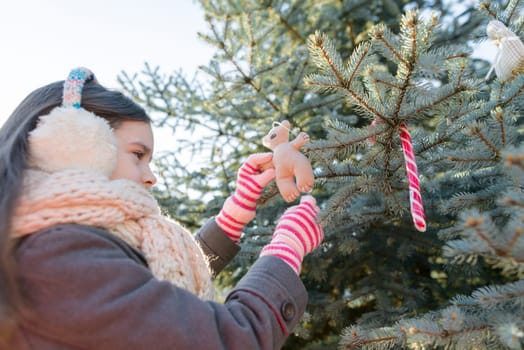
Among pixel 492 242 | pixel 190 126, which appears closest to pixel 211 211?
pixel 190 126

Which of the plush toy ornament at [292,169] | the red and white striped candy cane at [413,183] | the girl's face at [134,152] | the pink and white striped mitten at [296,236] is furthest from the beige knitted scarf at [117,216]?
the red and white striped candy cane at [413,183]

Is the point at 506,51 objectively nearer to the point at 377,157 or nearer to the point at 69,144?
the point at 377,157

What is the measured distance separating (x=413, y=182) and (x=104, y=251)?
0.88m

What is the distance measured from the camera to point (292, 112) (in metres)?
2.63

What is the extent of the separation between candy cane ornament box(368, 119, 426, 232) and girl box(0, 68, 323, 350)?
0.29 m

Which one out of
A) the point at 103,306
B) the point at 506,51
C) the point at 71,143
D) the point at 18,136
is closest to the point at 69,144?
the point at 71,143

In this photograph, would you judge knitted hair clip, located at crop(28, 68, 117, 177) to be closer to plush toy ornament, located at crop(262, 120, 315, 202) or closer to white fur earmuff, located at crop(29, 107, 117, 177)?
white fur earmuff, located at crop(29, 107, 117, 177)

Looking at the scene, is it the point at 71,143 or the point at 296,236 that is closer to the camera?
the point at 71,143

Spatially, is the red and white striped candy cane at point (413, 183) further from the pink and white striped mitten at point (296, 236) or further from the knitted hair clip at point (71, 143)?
the knitted hair clip at point (71, 143)

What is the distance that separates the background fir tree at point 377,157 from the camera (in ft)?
4.07

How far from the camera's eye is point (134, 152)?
146 centimetres

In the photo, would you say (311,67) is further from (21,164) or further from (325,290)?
(21,164)

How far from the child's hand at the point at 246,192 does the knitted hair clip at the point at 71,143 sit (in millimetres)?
493

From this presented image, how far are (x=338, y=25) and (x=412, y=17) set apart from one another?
2.20 m
